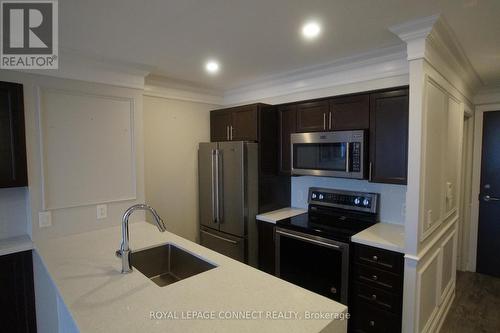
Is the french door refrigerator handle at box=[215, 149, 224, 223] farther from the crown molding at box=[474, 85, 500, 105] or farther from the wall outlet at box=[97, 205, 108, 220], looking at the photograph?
the crown molding at box=[474, 85, 500, 105]

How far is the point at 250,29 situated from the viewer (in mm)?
1865

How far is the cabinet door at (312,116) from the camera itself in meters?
2.76

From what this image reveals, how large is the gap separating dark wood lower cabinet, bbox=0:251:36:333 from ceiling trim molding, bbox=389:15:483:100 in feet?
10.3

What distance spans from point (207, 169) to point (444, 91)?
2472 millimetres

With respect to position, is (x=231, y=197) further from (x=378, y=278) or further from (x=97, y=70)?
(x=97, y=70)

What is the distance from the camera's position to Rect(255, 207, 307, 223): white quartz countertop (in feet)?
9.57

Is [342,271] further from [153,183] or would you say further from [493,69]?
[493,69]

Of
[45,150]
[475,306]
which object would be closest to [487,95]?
[475,306]

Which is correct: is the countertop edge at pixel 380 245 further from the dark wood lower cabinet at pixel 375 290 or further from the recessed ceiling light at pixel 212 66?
the recessed ceiling light at pixel 212 66

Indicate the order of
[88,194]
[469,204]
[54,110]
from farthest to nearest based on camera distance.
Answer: [469,204], [88,194], [54,110]

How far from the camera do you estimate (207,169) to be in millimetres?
3352

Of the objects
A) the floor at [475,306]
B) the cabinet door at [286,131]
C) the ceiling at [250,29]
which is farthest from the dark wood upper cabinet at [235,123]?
the floor at [475,306]

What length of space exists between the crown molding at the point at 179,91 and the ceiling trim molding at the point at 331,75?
26 centimetres

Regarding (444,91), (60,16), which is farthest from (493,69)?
(60,16)
